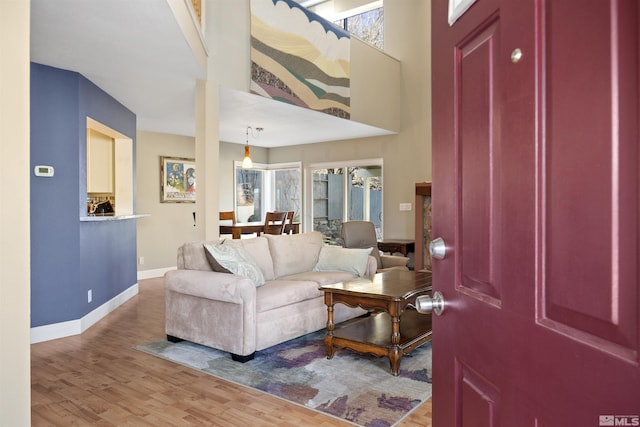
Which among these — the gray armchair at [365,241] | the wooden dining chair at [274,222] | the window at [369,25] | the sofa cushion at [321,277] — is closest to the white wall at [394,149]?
the window at [369,25]

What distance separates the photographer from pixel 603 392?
531mm

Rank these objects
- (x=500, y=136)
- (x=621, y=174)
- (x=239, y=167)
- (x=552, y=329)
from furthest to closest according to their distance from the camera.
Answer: (x=239, y=167) → (x=500, y=136) → (x=552, y=329) → (x=621, y=174)

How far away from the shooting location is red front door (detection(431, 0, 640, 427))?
0.51 meters

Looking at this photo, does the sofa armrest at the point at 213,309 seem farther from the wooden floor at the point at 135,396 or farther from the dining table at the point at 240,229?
the dining table at the point at 240,229

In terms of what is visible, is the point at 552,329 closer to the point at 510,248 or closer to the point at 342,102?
the point at 510,248

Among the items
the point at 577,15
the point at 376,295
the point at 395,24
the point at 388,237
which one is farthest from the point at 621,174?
the point at 395,24

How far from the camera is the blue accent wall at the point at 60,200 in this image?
383 centimetres

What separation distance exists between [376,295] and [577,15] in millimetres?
2608

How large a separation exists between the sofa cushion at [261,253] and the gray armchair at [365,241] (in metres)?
1.49

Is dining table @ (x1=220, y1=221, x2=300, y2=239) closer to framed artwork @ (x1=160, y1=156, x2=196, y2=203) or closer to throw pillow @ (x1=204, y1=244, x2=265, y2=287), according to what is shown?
framed artwork @ (x1=160, y1=156, x2=196, y2=203)

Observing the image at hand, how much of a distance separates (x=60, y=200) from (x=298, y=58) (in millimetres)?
3026

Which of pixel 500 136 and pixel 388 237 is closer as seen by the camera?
pixel 500 136

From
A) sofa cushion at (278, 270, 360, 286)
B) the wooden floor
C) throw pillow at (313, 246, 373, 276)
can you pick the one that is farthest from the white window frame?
the wooden floor

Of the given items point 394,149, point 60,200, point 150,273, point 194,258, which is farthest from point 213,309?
point 394,149
